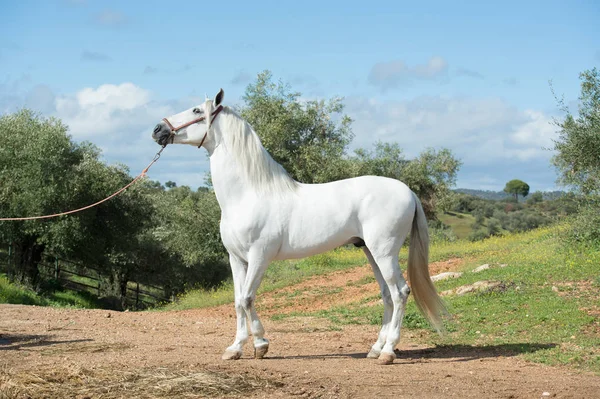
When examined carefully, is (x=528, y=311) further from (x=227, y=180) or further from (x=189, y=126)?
(x=189, y=126)

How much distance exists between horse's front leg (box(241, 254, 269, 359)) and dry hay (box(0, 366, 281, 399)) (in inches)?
47.7

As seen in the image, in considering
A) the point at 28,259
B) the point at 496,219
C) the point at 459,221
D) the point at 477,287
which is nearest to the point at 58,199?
the point at 28,259

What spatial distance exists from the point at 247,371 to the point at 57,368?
1945 mm

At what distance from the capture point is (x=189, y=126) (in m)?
8.00

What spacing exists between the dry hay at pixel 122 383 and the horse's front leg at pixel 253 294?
121cm

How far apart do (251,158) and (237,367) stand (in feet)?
7.97

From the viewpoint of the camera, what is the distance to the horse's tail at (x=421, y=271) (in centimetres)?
808

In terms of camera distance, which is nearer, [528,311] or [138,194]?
[528,311]

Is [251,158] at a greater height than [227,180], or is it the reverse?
[251,158]

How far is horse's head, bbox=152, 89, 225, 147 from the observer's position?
7949 millimetres

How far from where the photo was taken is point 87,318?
1169 centimetres

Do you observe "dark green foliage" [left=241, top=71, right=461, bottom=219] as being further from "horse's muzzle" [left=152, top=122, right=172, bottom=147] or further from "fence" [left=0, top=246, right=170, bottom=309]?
"horse's muzzle" [left=152, top=122, right=172, bottom=147]

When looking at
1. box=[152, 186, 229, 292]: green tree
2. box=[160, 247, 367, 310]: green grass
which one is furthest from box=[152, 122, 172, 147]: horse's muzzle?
box=[152, 186, 229, 292]: green tree

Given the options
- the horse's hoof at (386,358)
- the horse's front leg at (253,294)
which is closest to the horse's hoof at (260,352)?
the horse's front leg at (253,294)
